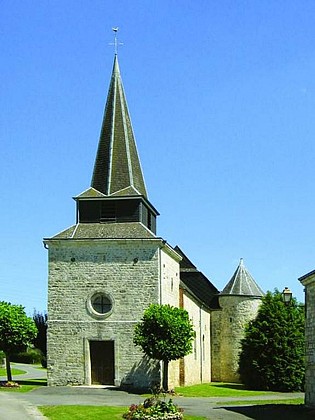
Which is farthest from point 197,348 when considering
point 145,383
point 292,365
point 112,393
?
point 112,393

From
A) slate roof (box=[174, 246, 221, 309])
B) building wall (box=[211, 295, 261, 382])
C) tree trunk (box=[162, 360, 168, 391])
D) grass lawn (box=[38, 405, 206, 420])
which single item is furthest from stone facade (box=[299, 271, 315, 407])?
slate roof (box=[174, 246, 221, 309])

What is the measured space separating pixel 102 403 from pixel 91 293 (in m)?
9.95

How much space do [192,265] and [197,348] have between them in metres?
13.4

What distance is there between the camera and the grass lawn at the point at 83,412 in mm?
24172

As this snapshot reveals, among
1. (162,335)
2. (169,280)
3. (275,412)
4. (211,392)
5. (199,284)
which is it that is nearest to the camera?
(275,412)

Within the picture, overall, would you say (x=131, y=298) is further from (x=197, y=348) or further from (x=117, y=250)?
(x=197, y=348)

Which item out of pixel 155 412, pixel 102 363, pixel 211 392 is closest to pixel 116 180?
pixel 102 363

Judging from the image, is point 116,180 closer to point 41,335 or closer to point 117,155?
point 117,155

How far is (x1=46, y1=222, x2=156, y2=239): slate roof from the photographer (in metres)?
39.2

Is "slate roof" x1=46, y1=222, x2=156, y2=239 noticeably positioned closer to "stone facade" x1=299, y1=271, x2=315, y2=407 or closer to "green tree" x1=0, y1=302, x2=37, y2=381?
"green tree" x1=0, y1=302, x2=37, y2=381

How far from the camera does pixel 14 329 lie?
37.8 metres

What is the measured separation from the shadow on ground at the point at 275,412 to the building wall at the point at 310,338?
2.02 feet

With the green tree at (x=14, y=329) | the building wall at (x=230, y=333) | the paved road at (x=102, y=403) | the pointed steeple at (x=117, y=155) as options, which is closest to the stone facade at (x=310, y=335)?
the paved road at (x=102, y=403)

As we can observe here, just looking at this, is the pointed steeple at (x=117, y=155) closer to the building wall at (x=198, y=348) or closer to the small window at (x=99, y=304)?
the small window at (x=99, y=304)
